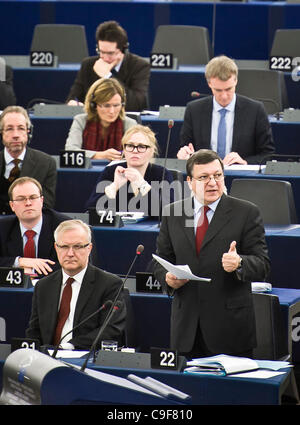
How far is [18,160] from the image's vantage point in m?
6.06

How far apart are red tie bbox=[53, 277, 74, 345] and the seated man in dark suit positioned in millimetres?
534

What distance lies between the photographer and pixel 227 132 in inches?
250

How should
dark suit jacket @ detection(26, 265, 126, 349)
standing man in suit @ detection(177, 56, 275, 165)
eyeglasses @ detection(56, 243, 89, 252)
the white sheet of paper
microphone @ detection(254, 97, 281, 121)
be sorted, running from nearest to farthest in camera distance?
the white sheet of paper
dark suit jacket @ detection(26, 265, 126, 349)
eyeglasses @ detection(56, 243, 89, 252)
standing man in suit @ detection(177, 56, 275, 165)
microphone @ detection(254, 97, 281, 121)

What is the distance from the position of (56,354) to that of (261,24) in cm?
498

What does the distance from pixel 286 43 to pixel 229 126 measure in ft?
6.26

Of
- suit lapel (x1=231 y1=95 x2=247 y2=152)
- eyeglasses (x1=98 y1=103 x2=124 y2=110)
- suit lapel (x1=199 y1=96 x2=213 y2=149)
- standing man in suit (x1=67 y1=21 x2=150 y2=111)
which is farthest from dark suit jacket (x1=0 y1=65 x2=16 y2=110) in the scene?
suit lapel (x1=231 y1=95 x2=247 y2=152)

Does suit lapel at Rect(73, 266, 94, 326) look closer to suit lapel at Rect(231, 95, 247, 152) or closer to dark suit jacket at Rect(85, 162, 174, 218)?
dark suit jacket at Rect(85, 162, 174, 218)

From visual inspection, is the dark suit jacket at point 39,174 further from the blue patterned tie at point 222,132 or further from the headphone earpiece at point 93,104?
the blue patterned tie at point 222,132

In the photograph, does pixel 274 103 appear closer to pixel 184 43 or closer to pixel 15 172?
pixel 184 43

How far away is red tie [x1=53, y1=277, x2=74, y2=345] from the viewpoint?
4585 millimetres

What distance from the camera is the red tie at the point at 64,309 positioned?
15.0 ft

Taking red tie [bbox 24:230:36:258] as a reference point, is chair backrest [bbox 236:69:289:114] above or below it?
above
